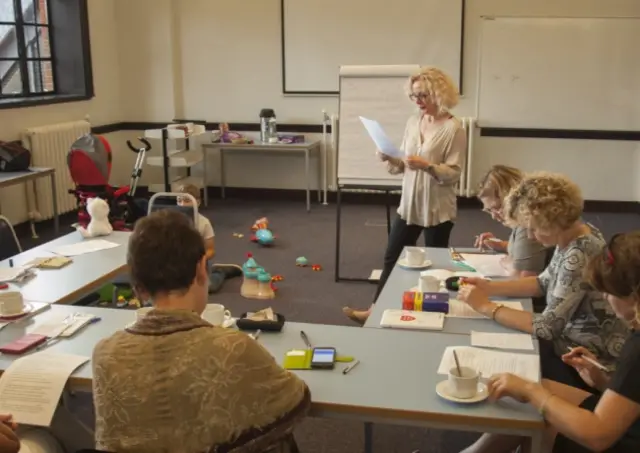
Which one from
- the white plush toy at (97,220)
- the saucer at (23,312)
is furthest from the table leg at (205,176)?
the saucer at (23,312)

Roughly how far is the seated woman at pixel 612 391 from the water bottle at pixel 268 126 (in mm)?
5786

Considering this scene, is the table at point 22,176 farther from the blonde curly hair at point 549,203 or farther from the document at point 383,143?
the blonde curly hair at point 549,203

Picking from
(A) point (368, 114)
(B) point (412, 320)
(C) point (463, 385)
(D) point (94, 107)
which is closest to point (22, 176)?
(D) point (94, 107)

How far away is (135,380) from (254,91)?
20.8 feet

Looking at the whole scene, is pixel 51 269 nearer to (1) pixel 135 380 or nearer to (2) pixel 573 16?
(1) pixel 135 380

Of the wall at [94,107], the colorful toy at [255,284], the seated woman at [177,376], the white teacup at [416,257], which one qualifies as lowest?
the colorful toy at [255,284]

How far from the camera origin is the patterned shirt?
221 centimetres

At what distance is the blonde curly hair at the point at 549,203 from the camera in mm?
2297

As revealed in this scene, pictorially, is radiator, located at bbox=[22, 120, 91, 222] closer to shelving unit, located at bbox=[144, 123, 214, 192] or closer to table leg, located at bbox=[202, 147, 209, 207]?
shelving unit, located at bbox=[144, 123, 214, 192]

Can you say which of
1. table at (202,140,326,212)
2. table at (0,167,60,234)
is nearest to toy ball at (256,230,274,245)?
table at (202,140,326,212)

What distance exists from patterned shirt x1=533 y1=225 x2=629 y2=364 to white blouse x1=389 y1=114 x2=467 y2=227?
1.40 metres

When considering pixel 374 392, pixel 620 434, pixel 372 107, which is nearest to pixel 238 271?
pixel 372 107

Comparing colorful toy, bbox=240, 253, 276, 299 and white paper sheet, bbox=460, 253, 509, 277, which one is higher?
white paper sheet, bbox=460, 253, 509, 277

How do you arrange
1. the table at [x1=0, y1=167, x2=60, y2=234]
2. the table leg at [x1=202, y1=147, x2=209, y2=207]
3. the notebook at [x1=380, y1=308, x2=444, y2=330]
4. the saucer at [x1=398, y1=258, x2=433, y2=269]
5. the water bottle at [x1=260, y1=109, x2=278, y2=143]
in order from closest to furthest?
the notebook at [x1=380, y1=308, x2=444, y2=330] → the saucer at [x1=398, y1=258, x2=433, y2=269] → the table at [x1=0, y1=167, x2=60, y2=234] → the water bottle at [x1=260, y1=109, x2=278, y2=143] → the table leg at [x1=202, y1=147, x2=209, y2=207]
